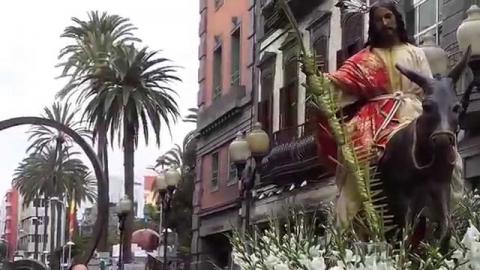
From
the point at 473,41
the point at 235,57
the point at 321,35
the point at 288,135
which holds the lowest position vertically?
the point at 473,41

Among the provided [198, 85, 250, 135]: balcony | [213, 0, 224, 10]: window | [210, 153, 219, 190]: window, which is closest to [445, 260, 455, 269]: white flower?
[198, 85, 250, 135]: balcony

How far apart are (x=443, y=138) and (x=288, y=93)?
2153 cm

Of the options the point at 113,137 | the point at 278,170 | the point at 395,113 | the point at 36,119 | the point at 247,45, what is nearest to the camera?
the point at 395,113

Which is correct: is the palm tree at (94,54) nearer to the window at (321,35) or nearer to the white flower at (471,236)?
the window at (321,35)

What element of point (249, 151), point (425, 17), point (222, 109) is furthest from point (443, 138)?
point (222, 109)

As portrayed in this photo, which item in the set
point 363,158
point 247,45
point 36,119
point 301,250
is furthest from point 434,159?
point 247,45

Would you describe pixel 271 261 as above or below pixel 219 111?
below

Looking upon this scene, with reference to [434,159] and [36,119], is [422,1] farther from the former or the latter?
[434,159]

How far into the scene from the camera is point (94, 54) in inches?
1811

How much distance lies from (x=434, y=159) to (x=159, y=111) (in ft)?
132

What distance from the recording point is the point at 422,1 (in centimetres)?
1973

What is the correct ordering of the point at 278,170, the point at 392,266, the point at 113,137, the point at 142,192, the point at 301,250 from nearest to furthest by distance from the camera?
the point at 392,266, the point at 301,250, the point at 278,170, the point at 113,137, the point at 142,192

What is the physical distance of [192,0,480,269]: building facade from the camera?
733 inches

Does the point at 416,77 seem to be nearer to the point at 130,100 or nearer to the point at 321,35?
the point at 321,35
